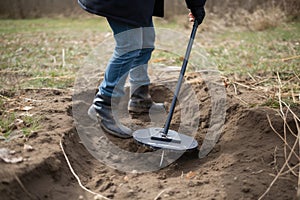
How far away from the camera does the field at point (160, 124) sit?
2.18 metres

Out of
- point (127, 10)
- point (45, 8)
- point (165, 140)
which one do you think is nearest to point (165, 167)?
point (165, 140)

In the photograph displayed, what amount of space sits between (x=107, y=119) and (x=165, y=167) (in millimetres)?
620

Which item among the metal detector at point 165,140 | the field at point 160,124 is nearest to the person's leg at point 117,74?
the field at point 160,124

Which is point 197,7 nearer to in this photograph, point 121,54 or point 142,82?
point 121,54

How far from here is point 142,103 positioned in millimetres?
3379

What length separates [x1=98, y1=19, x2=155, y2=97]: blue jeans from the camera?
9.01 feet

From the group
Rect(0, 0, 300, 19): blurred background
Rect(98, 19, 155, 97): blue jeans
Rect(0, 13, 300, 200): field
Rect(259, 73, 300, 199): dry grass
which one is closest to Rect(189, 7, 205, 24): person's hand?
Rect(98, 19, 155, 97): blue jeans

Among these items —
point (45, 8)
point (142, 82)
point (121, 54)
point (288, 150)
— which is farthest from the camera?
point (45, 8)

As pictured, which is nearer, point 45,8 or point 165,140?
point 165,140

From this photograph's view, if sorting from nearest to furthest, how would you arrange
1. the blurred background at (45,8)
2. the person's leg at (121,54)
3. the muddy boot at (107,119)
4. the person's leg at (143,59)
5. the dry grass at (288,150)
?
the dry grass at (288,150) < the person's leg at (121,54) < the muddy boot at (107,119) < the person's leg at (143,59) < the blurred background at (45,8)

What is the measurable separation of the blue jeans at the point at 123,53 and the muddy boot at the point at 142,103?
9.7 inches

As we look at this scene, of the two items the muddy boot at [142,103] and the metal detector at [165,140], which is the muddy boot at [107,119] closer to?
the metal detector at [165,140]

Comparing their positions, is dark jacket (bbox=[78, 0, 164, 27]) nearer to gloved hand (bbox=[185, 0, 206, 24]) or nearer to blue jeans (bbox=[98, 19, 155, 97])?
blue jeans (bbox=[98, 19, 155, 97])

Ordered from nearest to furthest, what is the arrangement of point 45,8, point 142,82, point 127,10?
point 127,10 → point 142,82 → point 45,8
